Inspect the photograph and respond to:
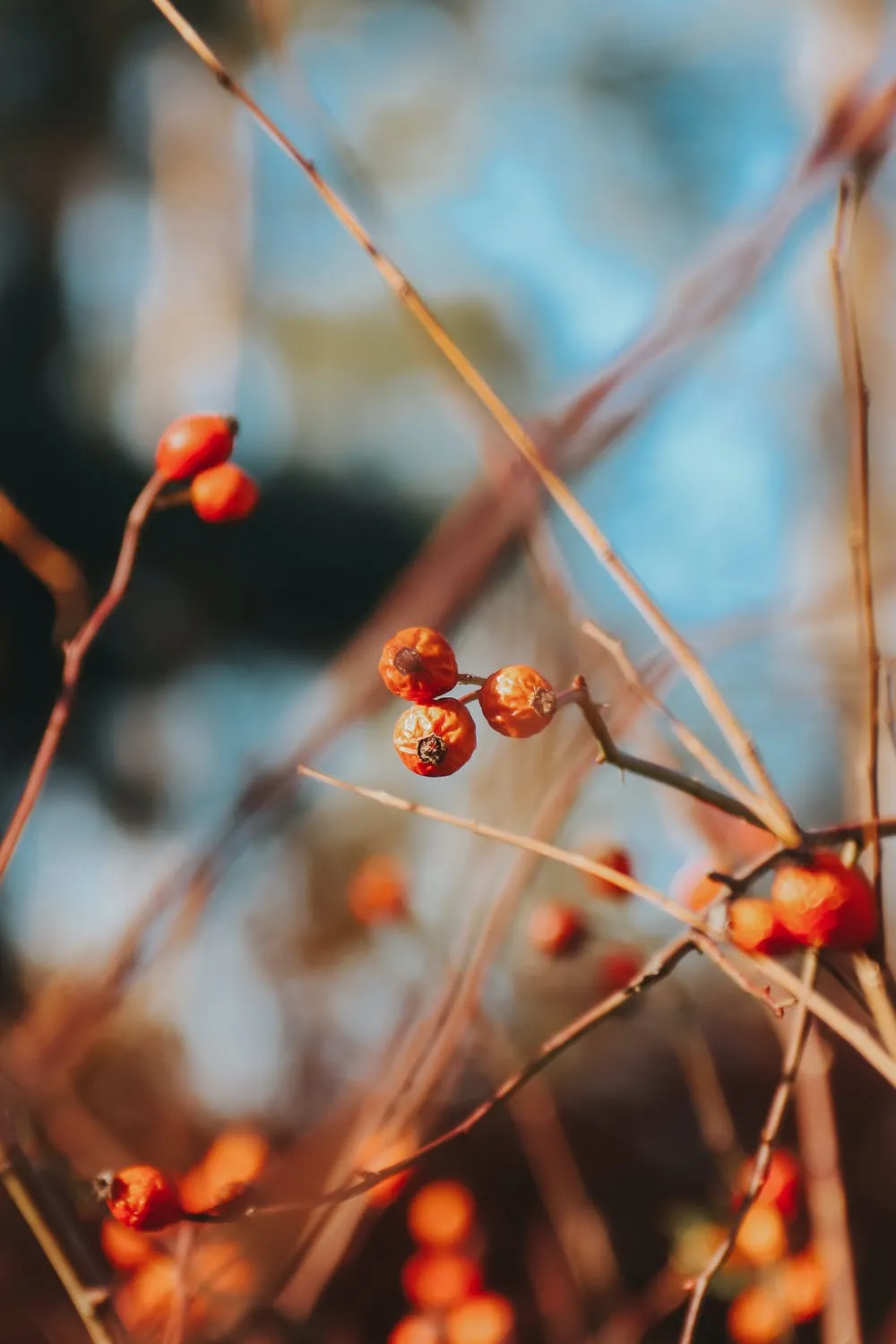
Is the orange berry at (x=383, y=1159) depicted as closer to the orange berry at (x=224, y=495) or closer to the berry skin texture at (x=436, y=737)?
the berry skin texture at (x=436, y=737)

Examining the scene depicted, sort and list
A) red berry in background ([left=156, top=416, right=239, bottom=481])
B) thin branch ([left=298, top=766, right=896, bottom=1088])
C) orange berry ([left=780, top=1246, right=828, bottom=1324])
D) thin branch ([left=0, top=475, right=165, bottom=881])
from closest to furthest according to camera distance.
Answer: thin branch ([left=298, top=766, right=896, bottom=1088]) → thin branch ([left=0, top=475, right=165, bottom=881]) → red berry in background ([left=156, top=416, right=239, bottom=481]) → orange berry ([left=780, top=1246, right=828, bottom=1324])

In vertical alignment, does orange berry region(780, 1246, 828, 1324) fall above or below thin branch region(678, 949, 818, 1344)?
below

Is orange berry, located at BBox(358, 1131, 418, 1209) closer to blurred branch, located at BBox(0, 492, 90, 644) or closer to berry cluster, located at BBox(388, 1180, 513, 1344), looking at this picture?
berry cluster, located at BBox(388, 1180, 513, 1344)

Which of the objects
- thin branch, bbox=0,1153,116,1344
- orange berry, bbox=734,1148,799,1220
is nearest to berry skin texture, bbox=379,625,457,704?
thin branch, bbox=0,1153,116,1344

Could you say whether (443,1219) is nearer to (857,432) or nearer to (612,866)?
(612,866)

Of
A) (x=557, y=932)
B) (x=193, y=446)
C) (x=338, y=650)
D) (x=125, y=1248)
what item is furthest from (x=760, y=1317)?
(x=338, y=650)

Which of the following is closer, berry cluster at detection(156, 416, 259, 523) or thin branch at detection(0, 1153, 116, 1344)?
thin branch at detection(0, 1153, 116, 1344)
